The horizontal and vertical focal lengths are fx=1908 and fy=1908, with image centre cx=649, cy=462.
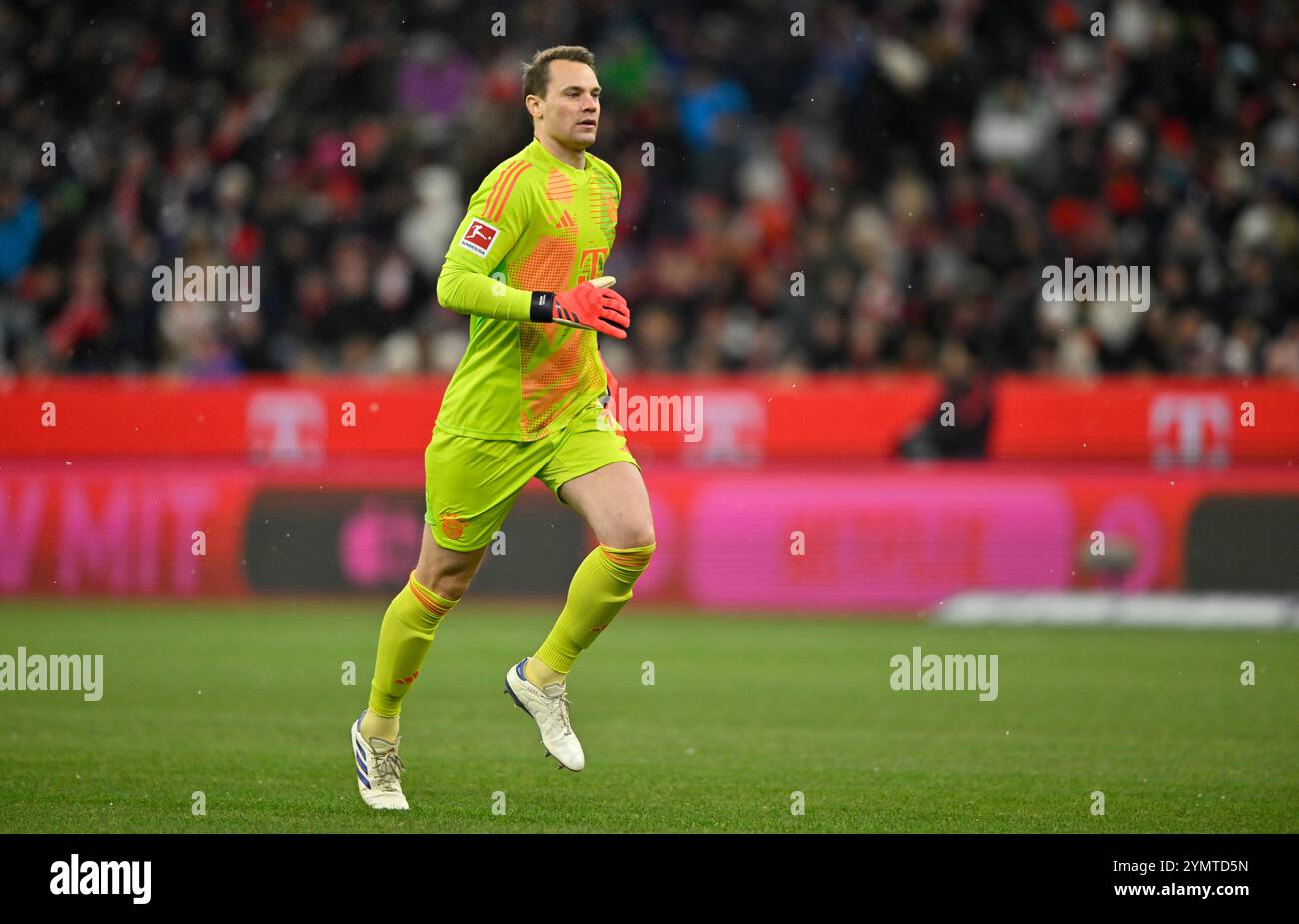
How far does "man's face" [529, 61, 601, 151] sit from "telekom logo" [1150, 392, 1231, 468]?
24.2 feet

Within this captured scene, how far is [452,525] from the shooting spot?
261 inches

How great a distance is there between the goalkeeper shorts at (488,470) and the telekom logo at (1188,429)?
7235 mm

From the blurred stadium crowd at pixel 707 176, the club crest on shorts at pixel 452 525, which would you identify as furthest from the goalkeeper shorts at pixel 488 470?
the blurred stadium crowd at pixel 707 176

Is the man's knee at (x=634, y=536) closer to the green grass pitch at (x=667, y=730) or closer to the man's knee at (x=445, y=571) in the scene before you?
the man's knee at (x=445, y=571)

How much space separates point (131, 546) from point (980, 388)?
241 inches

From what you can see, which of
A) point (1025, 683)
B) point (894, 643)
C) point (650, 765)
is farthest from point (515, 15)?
point (650, 765)

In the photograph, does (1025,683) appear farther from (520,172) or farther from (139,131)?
(139,131)

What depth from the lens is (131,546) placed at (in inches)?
527

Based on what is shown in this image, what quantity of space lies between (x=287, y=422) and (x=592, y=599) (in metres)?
7.55

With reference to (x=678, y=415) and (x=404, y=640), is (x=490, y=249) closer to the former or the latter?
A: (x=404, y=640)

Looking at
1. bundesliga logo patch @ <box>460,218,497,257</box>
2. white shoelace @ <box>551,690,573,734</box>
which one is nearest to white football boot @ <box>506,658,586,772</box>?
white shoelace @ <box>551,690,573,734</box>

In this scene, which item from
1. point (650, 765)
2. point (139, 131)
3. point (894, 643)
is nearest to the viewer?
point (650, 765)

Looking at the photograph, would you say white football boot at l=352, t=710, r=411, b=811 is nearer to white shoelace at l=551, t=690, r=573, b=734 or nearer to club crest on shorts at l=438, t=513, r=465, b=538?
white shoelace at l=551, t=690, r=573, b=734

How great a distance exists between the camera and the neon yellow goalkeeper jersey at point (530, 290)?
6.57m
